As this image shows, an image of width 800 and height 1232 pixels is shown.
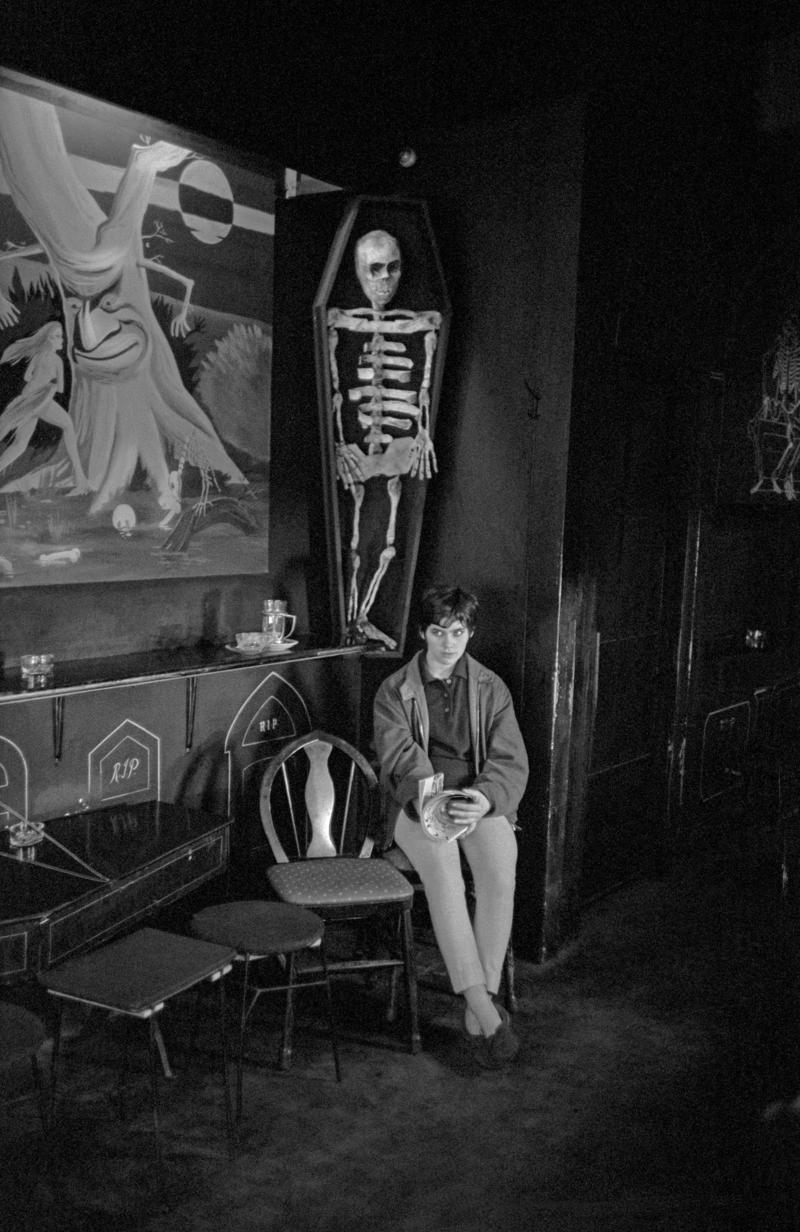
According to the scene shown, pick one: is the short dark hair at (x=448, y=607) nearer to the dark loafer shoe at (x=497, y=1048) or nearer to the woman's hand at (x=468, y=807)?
the woman's hand at (x=468, y=807)

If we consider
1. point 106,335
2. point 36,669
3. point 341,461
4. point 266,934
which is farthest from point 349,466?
point 266,934

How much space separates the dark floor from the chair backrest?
A: 614 mm

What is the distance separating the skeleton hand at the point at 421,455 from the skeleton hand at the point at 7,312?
1.74 meters

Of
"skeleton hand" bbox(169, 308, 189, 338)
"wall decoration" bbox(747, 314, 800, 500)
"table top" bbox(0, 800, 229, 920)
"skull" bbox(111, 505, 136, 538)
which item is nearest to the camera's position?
"table top" bbox(0, 800, 229, 920)

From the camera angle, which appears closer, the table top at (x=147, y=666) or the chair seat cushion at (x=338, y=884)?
the table top at (x=147, y=666)

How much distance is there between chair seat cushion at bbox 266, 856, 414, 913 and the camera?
376cm

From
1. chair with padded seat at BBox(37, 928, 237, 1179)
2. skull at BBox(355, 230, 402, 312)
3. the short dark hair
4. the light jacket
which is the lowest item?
chair with padded seat at BBox(37, 928, 237, 1179)

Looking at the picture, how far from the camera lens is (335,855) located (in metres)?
4.27

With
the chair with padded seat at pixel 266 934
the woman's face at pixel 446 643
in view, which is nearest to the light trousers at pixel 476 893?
the chair with padded seat at pixel 266 934

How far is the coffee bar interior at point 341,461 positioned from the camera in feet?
11.6

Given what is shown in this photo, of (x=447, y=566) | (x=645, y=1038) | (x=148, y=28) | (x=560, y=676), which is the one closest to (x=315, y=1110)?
(x=645, y=1038)

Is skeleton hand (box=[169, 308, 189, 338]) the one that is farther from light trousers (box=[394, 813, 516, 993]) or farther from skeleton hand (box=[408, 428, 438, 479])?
light trousers (box=[394, 813, 516, 993])

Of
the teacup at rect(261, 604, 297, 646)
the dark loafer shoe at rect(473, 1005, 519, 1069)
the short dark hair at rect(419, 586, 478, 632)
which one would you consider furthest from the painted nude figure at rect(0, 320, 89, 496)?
the dark loafer shoe at rect(473, 1005, 519, 1069)

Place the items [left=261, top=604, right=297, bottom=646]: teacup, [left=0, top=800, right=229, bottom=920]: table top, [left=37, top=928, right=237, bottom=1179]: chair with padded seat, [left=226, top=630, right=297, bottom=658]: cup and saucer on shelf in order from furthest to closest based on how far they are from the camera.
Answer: [left=261, top=604, right=297, bottom=646]: teacup → [left=226, top=630, right=297, bottom=658]: cup and saucer on shelf → [left=0, top=800, right=229, bottom=920]: table top → [left=37, top=928, right=237, bottom=1179]: chair with padded seat
